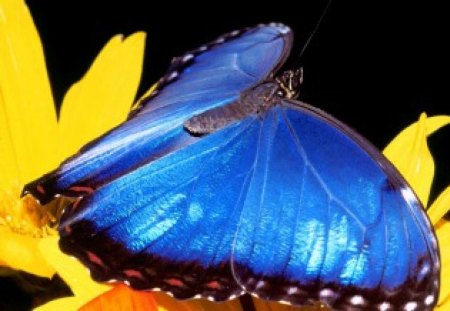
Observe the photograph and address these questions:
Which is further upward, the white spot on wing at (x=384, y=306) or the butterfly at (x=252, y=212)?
the butterfly at (x=252, y=212)

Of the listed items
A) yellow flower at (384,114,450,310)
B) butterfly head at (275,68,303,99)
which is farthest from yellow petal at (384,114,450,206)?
butterfly head at (275,68,303,99)

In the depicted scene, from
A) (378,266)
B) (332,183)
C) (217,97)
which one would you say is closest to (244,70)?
(217,97)

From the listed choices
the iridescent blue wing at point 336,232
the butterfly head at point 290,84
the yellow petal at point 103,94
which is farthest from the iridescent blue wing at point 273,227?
the yellow petal at point 103,94

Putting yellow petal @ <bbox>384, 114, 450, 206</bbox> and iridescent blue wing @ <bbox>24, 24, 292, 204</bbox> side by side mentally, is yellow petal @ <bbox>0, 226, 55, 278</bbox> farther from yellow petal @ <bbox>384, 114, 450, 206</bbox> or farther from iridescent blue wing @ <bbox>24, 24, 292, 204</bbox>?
yellow petal @ <bbox>384, 114, 450, 206</bbox>

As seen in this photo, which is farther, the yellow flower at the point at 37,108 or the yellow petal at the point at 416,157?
the yellow flower at the point at 37,108

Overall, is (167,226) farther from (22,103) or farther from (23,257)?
(22,103)

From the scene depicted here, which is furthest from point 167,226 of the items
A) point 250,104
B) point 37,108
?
point 37,108

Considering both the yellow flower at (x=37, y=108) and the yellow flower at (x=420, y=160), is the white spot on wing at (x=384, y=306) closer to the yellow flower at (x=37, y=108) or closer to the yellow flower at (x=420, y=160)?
the yellow flower at (x=420, y=160)

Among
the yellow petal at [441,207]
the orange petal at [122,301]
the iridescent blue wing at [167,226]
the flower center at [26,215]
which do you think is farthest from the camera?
the flower center at [26,215]

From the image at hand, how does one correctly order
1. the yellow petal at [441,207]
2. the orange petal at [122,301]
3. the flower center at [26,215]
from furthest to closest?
the flower center at [26,215] → the yellow petal at [441,207] → the orange petal at [122,301]
